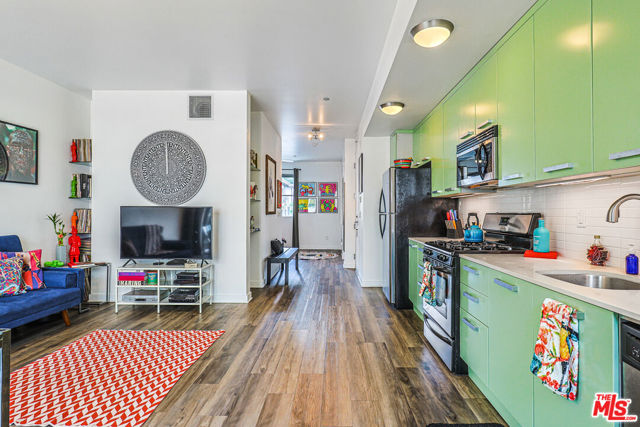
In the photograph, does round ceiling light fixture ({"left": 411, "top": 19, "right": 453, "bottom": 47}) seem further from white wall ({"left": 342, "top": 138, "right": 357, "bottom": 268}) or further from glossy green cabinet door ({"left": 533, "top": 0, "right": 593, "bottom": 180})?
white wall ({"left": 342, "top": 138, "right": 357, "bottom": 268})

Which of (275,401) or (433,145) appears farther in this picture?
(433,145)

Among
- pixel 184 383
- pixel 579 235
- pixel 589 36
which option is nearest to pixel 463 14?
pixel 589 36

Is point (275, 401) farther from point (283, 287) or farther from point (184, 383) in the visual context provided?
point (283, 287)

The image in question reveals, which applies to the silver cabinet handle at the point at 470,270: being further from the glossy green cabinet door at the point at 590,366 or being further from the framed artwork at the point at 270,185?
the framed artwork at the point at 270,185

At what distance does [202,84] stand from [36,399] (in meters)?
3.47

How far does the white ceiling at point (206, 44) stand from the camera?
8.11ft

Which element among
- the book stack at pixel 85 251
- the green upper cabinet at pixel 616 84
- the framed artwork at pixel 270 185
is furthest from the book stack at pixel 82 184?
the green upper cabinet at pixel 616 84

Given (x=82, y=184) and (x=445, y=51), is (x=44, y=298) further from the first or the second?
(x=445, y=51)

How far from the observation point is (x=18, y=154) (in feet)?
11.4

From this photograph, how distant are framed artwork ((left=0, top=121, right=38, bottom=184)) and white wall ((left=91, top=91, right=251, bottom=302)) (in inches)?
24.2

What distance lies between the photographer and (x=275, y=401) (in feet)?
6.47

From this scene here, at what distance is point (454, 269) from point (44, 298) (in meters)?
3.79

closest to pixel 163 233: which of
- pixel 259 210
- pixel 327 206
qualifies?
pixel 259 210

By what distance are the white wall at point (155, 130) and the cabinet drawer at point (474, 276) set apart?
9.14 ft
